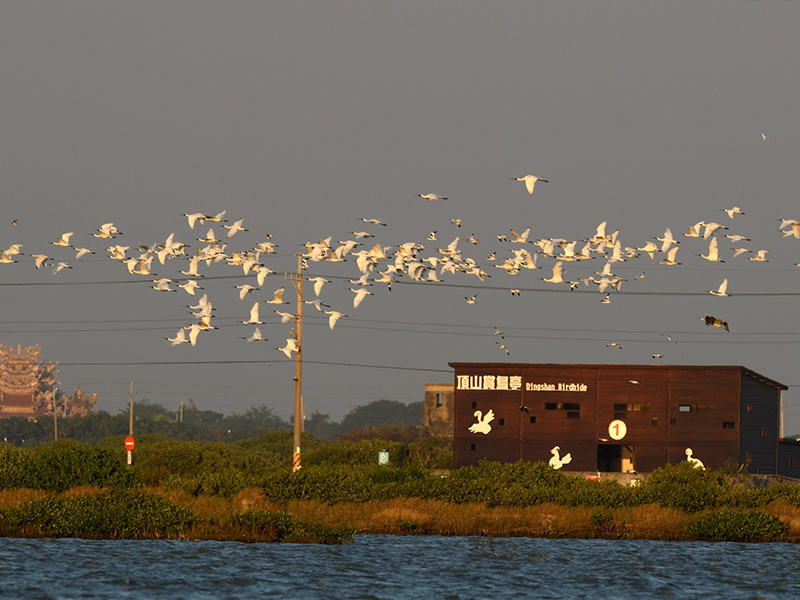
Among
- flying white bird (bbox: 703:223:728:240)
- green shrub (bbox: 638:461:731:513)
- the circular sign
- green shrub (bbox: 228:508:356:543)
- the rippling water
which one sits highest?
flying white bird (bbox: 703:223:728:240)

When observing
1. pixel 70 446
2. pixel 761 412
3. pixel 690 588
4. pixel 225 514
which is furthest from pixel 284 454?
pixel 690 588

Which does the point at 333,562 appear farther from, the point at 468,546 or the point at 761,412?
the point at 761,412

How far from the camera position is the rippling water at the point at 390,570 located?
38.4 m

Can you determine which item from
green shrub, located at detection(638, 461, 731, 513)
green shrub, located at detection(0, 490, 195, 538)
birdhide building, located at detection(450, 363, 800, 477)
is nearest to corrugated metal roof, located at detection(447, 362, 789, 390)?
birdhide building, located at detection(450, 363, 800, 477)

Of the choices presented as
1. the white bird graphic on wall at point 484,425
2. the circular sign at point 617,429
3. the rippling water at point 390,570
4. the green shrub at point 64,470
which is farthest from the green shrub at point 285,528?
the circular sign at point 617,429

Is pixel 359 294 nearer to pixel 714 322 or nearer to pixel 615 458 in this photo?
pixel 714 322

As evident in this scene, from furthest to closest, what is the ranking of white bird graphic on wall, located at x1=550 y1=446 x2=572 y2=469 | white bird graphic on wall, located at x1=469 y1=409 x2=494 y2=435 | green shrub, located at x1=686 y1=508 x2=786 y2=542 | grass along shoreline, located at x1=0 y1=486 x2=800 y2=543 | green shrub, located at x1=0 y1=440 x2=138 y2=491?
1. white bird graphic on wall, located at x1=469 y1=409 x2=494 y2=435
2. white bird graphic on wall, located at x1=550 y1=446 x2=572 y2=469
3. green shrub, located at x1=0 y1=440 x2=138 y2=491
4. green shrub, located at x1=686 y1=508 x2=786 y2=542
5. grass along shoreline, located at x1=0 y1=486 x2=800 y2=543

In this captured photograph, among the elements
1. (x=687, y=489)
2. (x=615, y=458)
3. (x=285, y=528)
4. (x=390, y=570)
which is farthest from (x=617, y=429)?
(x=390, y=570)

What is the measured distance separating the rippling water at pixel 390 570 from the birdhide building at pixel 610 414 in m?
47.6

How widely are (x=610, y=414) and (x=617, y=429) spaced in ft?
4.71

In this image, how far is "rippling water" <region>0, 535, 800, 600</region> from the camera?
38406 mm

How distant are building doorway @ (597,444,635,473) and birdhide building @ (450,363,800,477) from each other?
0.48m

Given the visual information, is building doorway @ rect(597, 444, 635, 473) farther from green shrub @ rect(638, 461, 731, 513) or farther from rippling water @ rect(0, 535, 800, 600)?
rippling water @ rect(0, 535, 800, 600)

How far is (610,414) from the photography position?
101562 mm
